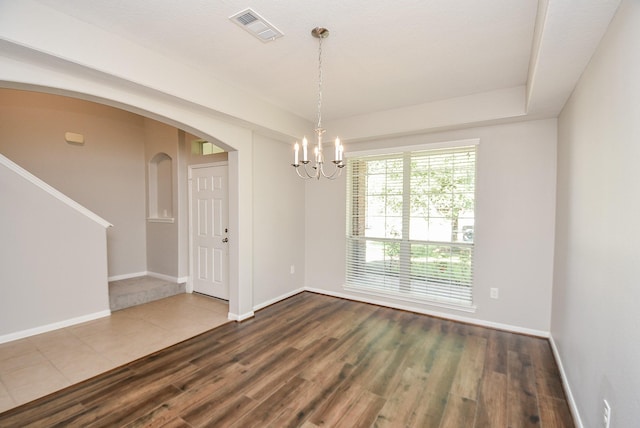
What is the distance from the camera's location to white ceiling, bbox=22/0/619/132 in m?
1.82

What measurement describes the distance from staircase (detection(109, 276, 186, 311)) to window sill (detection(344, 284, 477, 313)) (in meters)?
2.93

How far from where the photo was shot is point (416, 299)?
391 centimetres

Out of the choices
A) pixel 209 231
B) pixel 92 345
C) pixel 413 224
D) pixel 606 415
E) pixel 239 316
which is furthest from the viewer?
pixel 209 231

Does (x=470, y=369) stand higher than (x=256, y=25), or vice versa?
(x=256, y=25)

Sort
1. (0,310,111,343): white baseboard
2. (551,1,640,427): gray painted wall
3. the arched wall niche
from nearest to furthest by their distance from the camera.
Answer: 1. (551,1,640,427): gray painted wall
2. (0,310,111,343): white baseboard
3. the arched wall niche

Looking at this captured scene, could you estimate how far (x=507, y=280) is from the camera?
11.0 feet

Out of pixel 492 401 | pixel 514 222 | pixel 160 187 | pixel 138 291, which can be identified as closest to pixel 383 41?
pixel 514 222

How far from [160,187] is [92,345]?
127 inches

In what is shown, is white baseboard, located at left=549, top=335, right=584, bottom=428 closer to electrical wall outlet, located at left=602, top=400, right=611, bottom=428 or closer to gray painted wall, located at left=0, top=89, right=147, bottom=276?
electrical wall outlet, located at left=602, top=400, right=611, bottom=428

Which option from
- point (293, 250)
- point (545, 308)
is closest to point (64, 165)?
point (293, 250)

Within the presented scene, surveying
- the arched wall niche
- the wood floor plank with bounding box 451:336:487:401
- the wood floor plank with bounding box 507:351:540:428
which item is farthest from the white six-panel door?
the wood floor plank with bounding box 507:351:540:428

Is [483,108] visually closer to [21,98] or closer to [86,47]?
[86,47]

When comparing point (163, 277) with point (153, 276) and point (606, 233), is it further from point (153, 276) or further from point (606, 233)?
point (606, 233)

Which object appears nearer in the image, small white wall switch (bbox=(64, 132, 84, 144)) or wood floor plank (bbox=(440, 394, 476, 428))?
wood floor plank (bbox=(440, 394, 476, 428))
